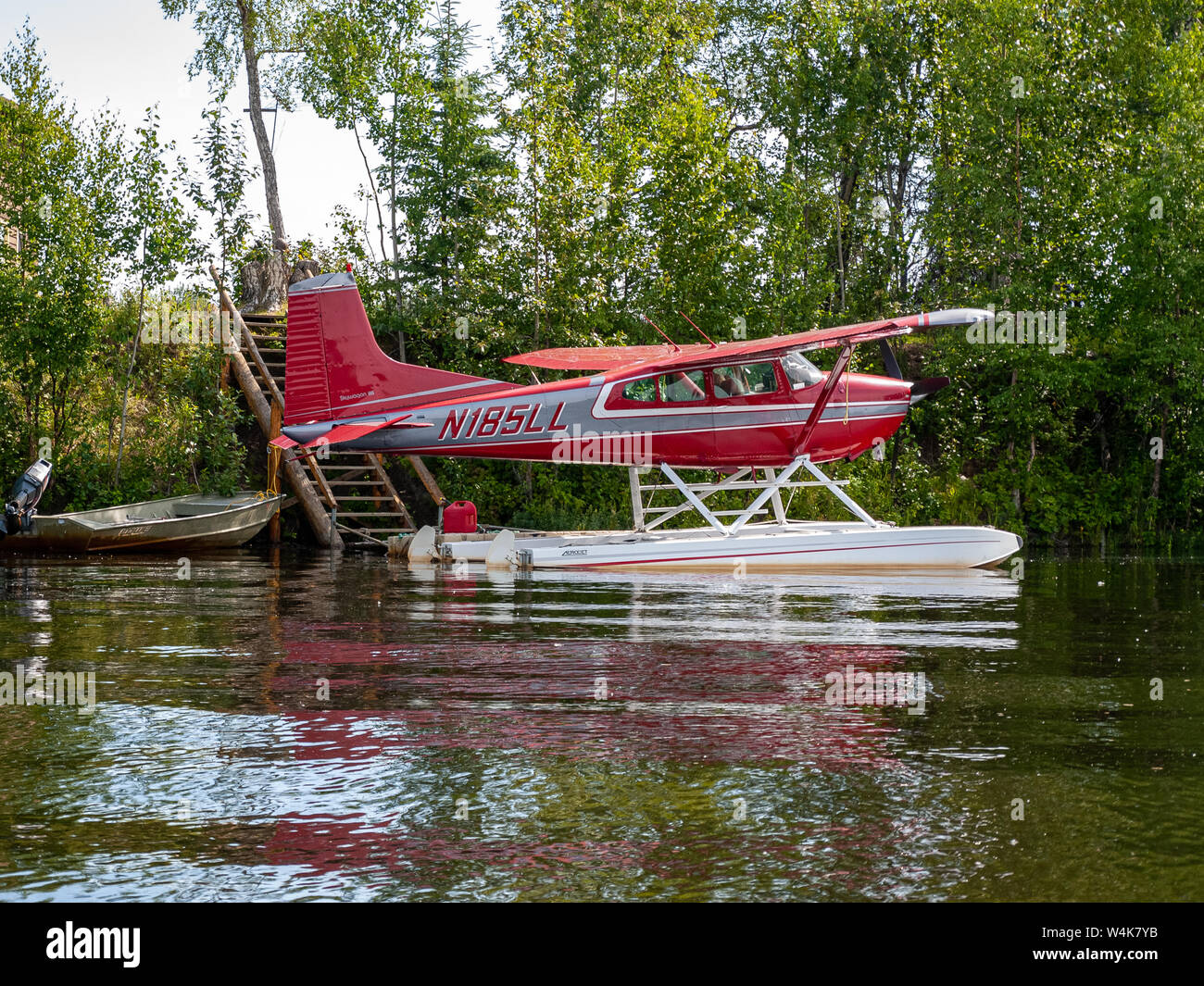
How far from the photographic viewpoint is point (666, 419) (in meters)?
15.6

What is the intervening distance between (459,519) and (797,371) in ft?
17.1

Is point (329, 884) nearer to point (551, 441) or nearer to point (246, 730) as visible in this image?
point (246, 730)

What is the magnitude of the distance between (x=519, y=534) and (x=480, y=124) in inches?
443

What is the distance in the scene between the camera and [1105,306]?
23.4 metres

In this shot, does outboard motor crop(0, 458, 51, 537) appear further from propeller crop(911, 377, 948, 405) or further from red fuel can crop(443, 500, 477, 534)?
propeller crop(911, 377, 948, 405)

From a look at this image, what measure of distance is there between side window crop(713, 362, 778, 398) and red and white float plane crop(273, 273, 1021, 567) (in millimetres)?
15

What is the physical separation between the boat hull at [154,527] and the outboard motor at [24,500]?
182 mm

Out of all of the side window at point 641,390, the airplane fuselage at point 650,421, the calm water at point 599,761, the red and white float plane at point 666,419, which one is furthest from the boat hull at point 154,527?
the calm water at point 599,761

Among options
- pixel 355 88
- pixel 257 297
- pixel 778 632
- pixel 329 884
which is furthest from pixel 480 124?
pixel 329 884

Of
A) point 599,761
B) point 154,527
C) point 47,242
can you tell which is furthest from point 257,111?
point 599,761

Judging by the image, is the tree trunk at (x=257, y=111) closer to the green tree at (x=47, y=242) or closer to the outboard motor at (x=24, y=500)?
the green tree at (x=47, y=242)

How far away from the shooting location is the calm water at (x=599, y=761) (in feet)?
11.5

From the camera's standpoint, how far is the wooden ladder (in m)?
20.5

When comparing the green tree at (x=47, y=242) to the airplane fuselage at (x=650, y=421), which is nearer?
the airplane fuselage at (x=650, y=421)
